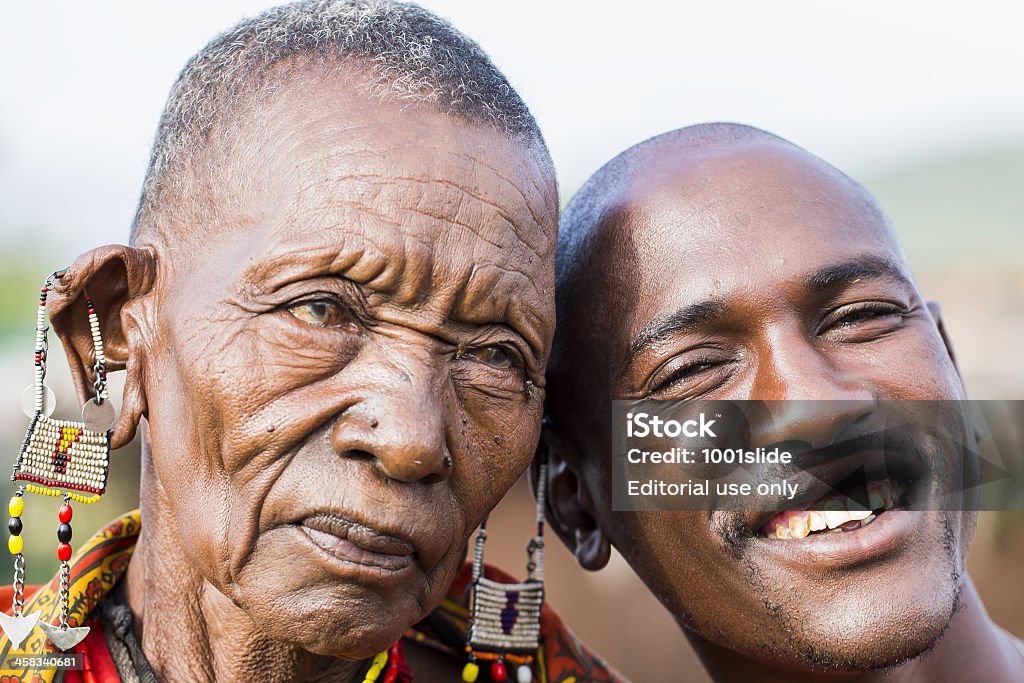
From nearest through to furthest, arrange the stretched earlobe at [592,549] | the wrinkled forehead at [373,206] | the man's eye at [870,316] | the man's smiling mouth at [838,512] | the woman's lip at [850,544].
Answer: the wrinkled forehead at [373,206] → the woman's lip at [850,544] → the man's smiling mouth at [838,512] → the man's eye at [870,316] → the stretched earlobe at [592,549]

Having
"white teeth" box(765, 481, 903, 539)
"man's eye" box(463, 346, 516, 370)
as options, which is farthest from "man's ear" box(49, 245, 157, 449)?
"white teeth" box(765, 481, 903, 539)

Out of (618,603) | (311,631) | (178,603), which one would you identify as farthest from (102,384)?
(618,603)

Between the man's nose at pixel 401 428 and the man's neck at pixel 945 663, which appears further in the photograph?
the man's neck at pixel 945 663

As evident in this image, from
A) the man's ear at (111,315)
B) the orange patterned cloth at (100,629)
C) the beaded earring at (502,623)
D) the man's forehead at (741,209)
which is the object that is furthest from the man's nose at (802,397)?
the man's ear at (111,315)

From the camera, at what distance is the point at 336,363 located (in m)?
2.41

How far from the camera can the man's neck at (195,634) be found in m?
2.73

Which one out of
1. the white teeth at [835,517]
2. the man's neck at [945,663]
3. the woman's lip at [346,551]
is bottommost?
the man's neck at [945,663]

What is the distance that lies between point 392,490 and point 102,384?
2.75ft

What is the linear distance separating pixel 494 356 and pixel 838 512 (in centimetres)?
107

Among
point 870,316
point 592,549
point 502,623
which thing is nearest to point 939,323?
point 870,316

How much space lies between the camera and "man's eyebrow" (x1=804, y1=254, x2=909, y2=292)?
9.97 ft

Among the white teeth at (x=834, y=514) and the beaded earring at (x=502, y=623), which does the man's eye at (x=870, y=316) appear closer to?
the white teeth at (x=834, y=514)

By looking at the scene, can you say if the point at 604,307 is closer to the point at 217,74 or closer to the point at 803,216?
the point at 803,216

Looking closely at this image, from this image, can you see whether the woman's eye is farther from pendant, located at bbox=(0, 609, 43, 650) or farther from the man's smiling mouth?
the man's smiling mouth
